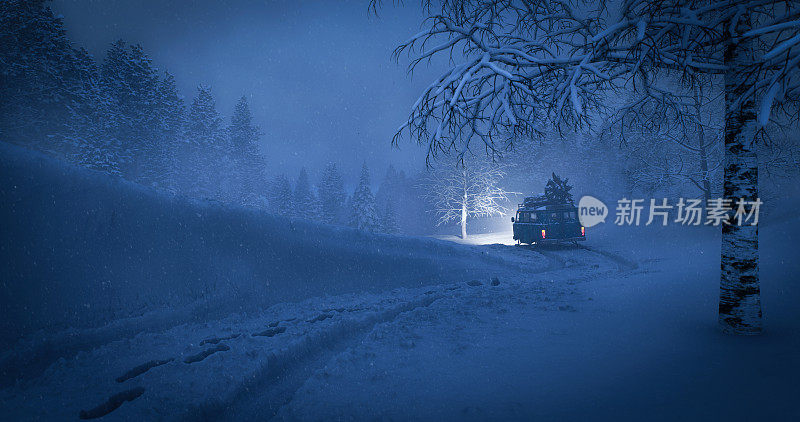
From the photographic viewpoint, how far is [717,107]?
1756 cm

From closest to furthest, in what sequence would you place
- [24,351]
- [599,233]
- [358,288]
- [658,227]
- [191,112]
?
[24,351]
[358,288]
[658,227]
[599,233]
[191,112]

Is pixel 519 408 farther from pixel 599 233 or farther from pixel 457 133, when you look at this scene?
pixel 599 233

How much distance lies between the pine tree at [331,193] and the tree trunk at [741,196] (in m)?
45.0

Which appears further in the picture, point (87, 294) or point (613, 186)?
point (613, 186)

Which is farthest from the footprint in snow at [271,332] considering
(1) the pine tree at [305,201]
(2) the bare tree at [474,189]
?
(1) the pine tree at [305,201]

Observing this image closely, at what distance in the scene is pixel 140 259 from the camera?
7.42 metres

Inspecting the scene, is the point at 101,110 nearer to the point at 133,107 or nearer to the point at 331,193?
the point at 133,107

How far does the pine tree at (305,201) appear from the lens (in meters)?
44.2

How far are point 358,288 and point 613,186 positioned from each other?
3921 centimetres

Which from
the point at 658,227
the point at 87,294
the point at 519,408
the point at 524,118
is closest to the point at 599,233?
the point at 658,227

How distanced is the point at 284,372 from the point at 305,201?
41937 mm
